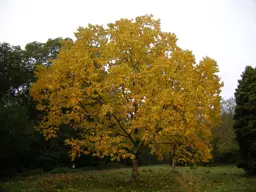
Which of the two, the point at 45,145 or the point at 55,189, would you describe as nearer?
the point at 55,189

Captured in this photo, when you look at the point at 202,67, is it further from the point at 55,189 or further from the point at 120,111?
the point at 55,189

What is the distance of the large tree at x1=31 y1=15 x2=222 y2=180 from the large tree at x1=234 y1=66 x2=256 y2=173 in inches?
329

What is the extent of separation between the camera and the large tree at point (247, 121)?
77.0 feet

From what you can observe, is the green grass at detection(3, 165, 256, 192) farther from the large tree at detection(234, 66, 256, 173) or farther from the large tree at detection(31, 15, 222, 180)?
the large tree at detection(234, 66, 256, 173)

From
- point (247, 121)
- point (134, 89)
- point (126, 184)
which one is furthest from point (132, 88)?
point (247, 121)

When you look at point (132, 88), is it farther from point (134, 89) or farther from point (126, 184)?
point (126, 184)

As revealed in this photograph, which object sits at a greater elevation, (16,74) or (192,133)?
(16,74)

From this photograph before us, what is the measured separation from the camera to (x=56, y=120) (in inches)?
710

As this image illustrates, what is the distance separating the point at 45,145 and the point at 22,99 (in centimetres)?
758

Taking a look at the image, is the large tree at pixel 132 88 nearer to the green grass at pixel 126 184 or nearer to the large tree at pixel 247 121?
the green grass at pixel 126 184

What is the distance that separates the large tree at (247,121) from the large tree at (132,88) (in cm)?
836

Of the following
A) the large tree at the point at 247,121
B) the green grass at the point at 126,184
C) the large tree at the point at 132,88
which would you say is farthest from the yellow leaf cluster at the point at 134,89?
the large tree at the point at 247,121

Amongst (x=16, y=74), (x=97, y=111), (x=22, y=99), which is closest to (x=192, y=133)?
(x=97, y=111)

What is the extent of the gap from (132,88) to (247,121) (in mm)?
14273
